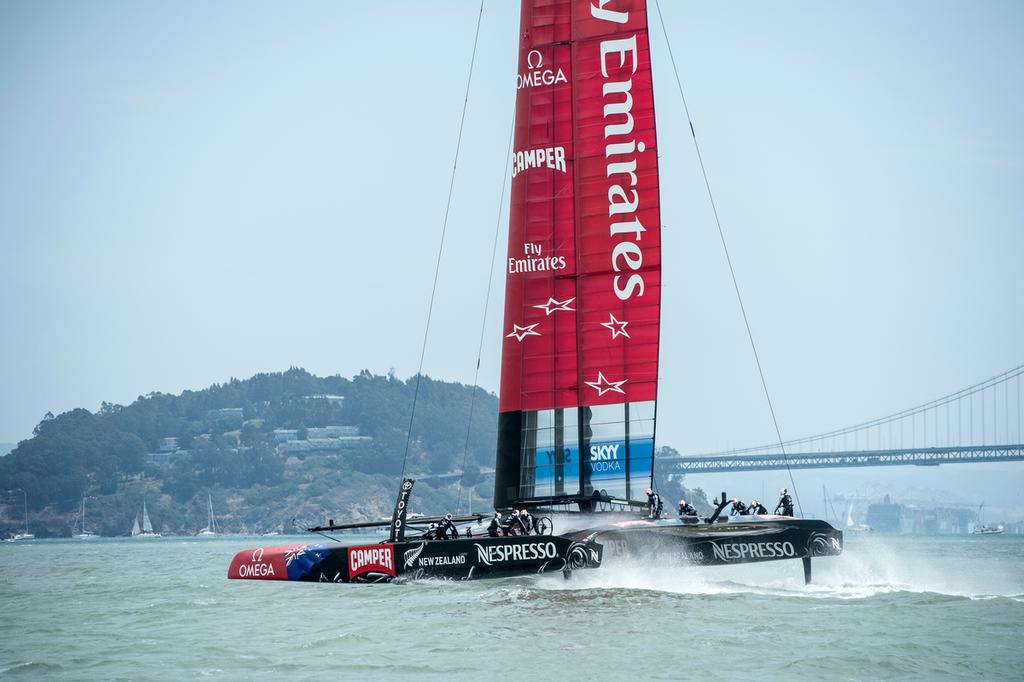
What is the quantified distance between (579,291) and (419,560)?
14.0 ft

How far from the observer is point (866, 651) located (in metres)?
12.1

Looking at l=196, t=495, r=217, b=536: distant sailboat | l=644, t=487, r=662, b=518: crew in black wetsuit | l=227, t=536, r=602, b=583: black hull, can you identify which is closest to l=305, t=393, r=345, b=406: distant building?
l=196, t=495, r=217, b=536: distant sailboat

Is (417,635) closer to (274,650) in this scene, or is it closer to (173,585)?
(274,650)

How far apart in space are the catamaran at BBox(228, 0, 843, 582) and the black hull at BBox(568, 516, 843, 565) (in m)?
1.63

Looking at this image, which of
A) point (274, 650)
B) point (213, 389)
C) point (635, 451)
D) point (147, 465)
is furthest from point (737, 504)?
point (213, 389)

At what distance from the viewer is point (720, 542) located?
15852 mm

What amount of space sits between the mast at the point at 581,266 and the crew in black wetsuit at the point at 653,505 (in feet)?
1.36

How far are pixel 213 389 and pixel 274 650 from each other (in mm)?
161535

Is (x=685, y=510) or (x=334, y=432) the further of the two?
(x=334, y=432)

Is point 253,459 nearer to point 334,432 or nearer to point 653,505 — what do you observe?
point 334,432

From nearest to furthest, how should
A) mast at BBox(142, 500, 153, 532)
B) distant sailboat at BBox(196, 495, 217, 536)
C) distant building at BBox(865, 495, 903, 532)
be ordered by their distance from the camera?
1. mast at BBox(142, 500, 153, 532)
2. distant sailboat at BBox(196, 495, 217, 536)
3. distant building at BBox(865, 495, 903, 532)

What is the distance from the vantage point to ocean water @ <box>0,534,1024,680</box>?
11.4m

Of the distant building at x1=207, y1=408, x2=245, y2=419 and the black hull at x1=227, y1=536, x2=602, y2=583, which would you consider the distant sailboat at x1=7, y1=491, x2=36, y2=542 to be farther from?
the black hull at x1=227, y1=536, x2=602, y2=583

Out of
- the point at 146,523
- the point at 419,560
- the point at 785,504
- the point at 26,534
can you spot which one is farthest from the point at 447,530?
the point at 26,534
